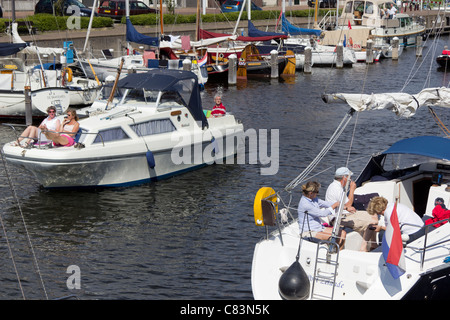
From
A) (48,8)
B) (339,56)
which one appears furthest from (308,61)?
(48,8)

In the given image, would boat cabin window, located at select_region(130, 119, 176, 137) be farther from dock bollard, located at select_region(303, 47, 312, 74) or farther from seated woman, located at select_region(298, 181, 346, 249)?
dock bollard, located at select_region(303, 47, 312, 74)

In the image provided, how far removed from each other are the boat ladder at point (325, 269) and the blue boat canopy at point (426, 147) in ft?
11.2

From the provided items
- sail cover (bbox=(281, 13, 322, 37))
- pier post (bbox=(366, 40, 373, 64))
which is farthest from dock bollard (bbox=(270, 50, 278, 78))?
sail cover (bbox=(281, 13, 322, 37))

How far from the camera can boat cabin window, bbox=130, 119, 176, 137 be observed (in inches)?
749

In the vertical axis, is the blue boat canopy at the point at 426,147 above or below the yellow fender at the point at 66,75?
above

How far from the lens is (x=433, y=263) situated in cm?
1137

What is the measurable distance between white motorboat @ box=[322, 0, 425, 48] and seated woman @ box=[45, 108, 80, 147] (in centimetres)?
3438

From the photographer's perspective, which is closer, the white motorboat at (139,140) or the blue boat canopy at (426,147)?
the blue boat canopy at (426,147)

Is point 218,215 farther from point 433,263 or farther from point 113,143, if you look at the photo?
point 433,263

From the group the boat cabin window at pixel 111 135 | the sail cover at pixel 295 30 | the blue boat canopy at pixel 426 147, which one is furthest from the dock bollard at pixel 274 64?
the blue boat canopy at pixel 426 147

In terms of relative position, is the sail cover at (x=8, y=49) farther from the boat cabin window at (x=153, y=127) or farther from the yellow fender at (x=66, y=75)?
the boat cabin window at (x=153, y=127)

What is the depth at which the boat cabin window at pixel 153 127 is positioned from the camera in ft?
62.4

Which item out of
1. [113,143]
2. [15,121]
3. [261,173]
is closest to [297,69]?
[15,121]

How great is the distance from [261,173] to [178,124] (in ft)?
9.34
